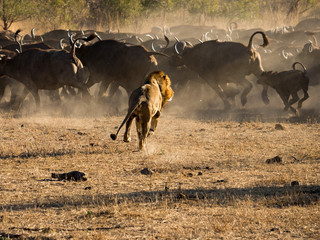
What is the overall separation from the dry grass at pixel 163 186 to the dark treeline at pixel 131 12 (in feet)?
84.7

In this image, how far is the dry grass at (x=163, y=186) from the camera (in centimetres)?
511

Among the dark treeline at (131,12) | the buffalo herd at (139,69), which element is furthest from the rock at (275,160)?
the dark treeline at (131,12)

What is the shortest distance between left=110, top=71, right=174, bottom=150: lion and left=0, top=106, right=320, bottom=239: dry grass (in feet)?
1.56

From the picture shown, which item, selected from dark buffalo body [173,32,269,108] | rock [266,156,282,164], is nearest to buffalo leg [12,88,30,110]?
dark buffalo body [173,32,269,108]

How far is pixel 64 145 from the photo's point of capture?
9.93 metres

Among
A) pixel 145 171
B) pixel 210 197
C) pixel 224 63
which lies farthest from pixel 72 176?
pixel 224 63

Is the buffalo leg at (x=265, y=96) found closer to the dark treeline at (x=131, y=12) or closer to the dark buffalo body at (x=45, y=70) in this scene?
the dark buffalo body at (x=45, y=70)

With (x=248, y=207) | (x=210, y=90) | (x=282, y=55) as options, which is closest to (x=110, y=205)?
(x=248, y=207)

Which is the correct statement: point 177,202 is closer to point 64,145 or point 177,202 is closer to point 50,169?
point 50,169

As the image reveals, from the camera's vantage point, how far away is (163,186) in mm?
6754

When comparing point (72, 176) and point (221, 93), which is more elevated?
point (221, 93)

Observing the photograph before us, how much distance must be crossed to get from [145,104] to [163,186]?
190cm

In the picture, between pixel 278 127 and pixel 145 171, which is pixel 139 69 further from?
pixel 145 171

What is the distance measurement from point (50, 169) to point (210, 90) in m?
10.8
